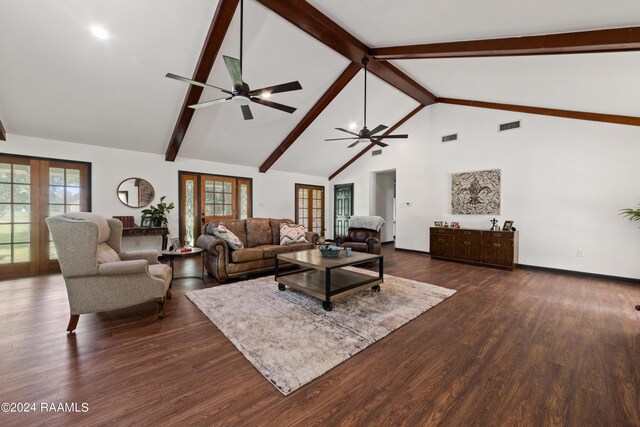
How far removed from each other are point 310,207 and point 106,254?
6.44 m

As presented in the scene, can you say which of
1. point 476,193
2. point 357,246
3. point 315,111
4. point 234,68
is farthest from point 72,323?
point 476,193

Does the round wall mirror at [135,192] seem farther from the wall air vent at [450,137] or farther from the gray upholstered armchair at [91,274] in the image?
the wall air vent at [450,137]

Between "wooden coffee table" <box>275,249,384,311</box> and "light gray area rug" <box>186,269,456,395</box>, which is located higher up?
"wooden coffee table" <box>275,249,384,311</box>

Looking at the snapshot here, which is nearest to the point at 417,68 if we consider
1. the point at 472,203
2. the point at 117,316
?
the point at 472,203

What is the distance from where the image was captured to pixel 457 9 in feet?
8.80

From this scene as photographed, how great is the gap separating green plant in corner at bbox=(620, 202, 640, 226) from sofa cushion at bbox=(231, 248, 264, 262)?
18.4 ft

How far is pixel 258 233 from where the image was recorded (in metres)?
4.78

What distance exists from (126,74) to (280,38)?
7.59 feet

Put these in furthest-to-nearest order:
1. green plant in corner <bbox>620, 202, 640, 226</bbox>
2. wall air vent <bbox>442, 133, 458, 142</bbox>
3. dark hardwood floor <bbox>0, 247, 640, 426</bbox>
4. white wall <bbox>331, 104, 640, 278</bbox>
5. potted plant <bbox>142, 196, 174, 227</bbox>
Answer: wall air vent <bbox>442, 133, 458, 142</bbox>
potted plant <bbox>142, 196, 174, 227</bbox>
white wall <bbox>331, 104, 640, 278</bbox>
green plant in corner <bbox>620, 202, 640, 226</bbox>
dark hardwood floor <bbox>0, 247, 640, 426</bbox>

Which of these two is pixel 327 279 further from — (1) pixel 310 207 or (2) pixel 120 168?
(1) pixel 310 207

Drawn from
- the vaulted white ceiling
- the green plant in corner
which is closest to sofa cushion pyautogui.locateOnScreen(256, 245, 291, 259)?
the vaulted white ceiling

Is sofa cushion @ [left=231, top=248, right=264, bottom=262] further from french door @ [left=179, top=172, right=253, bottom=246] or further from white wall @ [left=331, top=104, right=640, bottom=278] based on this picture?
white wall @ [left=331, top=104, right=640, bottom=278]

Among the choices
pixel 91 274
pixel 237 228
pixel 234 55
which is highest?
pixel 234 55

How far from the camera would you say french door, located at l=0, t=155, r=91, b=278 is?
427cm
